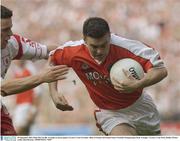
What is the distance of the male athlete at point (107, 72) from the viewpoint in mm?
4781

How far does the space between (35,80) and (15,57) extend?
810 mm

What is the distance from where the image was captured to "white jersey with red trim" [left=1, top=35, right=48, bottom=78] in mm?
4969

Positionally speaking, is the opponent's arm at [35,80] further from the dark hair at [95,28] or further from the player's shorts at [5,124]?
the dark hair at [95,28]

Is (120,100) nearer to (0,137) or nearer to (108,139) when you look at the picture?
(108,139)

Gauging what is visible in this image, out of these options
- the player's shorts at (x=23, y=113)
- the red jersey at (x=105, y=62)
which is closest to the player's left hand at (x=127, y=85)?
the red jersey at (x=105, y=62)

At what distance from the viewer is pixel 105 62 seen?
5004 millimetres

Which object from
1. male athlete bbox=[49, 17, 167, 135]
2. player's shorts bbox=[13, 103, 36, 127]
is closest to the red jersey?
male athlete bbox=[49, 17, 167, 135]

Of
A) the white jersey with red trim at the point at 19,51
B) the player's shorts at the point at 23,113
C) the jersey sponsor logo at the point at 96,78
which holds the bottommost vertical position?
the player's shorts at the point at 23,113

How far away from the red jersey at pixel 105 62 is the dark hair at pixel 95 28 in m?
0.22

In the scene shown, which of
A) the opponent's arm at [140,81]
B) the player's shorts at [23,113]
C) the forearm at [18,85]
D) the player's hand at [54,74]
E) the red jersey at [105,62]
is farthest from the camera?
the player's shorts at [23,113]

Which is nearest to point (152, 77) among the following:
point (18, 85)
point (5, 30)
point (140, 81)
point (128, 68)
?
point (140, 81)

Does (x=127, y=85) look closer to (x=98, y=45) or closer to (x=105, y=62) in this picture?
(x=98, y=45)

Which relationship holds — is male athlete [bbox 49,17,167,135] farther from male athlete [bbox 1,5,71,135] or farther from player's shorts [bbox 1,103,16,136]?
player's shorts [bbox 1,103,16,136]

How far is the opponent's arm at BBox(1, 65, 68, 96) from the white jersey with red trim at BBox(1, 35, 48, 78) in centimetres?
34
